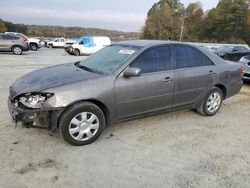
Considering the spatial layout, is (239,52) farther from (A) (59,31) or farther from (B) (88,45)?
(A) (59,31)

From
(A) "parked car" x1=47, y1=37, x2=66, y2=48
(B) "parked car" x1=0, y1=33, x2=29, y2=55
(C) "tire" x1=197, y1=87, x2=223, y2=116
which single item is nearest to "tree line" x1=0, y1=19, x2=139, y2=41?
(A) "parked car" x1=47, y1=37, x2=66, y2=48

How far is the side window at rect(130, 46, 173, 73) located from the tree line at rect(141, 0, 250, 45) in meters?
52.6

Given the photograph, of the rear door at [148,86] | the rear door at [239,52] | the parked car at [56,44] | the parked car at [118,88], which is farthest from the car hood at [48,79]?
the parked car at [56,44]

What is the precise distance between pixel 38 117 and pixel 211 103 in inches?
133

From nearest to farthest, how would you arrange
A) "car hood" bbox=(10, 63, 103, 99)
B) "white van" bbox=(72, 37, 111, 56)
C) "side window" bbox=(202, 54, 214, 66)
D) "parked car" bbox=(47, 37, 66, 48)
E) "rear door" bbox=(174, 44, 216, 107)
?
1. "car hood" bbox=(10, 63, 103, 99)
2. "rear door" bbox=(174, 44, 216, 107)
3. "side window" bbox=(202, 54, 214, 66)
4. "white van" bbox=(72, 37, 111, 56)
5. "parked car" bbox=(47, 37, 66, 48)

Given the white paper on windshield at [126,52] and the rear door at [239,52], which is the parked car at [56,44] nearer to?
the rear door at [239,52]

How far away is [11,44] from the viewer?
1936cm

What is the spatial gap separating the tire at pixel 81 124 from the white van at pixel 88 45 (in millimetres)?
19577

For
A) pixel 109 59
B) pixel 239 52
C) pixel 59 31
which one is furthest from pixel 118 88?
pixel 59 31

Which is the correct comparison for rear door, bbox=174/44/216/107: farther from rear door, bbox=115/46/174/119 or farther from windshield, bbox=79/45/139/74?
windshield, bbox=79/45/139/74

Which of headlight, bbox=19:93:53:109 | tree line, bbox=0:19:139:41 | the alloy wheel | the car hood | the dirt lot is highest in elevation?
tree line, bbox=0:19:139:41

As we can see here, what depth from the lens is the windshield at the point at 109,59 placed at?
13.9ft

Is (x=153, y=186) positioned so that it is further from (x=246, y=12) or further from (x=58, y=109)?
(x=246, y=12)

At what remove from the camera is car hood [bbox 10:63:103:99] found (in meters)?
3.74
